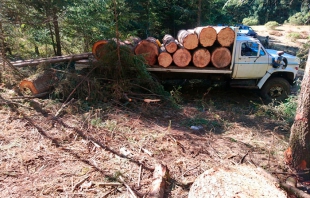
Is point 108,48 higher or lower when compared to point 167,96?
higher

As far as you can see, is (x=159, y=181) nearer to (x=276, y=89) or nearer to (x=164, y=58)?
(x=164, y=58)

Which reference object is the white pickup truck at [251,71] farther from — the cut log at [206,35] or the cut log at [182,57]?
the cut log at [206,35]

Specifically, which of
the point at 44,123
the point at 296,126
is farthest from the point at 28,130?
the point at 296,126

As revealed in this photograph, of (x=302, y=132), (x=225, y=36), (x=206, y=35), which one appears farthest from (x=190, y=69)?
(x=302, y=132)

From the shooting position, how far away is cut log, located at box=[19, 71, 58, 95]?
A: 6.01 metres

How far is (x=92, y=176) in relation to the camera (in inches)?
136

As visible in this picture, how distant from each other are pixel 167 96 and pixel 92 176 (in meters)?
3.53

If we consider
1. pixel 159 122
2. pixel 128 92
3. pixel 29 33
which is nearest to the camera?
pixel 159 122

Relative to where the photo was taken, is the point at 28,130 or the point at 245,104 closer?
the point at 28,130

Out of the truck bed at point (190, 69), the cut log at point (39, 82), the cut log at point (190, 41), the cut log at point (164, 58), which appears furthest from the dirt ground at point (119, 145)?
the cut log at point (190, 41)

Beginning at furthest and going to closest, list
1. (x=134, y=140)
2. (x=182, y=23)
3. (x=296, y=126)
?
(x=182, y=23) → (x=134, y=140) → (x=296, y=126)

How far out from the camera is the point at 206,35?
6691 millimetres

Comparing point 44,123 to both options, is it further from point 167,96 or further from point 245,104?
point 245,104

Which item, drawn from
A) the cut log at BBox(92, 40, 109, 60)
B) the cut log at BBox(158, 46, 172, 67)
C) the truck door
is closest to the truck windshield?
the truck door
